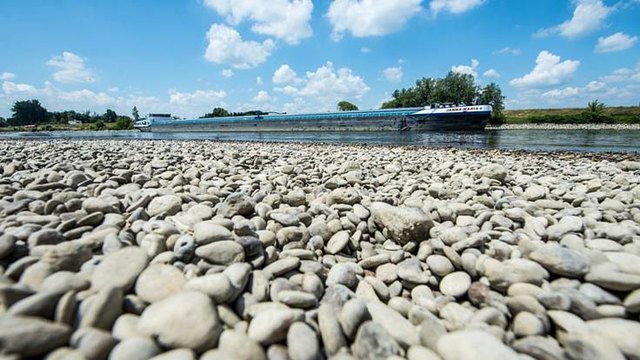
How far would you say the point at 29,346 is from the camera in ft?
3.21

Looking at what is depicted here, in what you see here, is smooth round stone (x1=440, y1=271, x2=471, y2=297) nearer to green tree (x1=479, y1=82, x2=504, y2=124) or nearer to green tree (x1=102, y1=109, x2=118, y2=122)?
green tree (x1=479, y1=82, x2=504, y2=124)

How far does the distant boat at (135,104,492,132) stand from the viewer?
33438 mm

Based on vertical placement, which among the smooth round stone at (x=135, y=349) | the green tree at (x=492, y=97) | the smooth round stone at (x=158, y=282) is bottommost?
the smooth round stone at (x=135, y=349)

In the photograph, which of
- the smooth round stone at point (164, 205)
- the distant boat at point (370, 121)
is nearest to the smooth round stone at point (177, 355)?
the smooth round stone at point (164, 205)

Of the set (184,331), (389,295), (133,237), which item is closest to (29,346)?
(184,331)

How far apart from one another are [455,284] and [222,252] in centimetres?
144

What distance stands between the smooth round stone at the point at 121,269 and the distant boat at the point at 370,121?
36.4m

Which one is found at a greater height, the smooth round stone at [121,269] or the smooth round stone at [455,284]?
the smooth round stone at [121,269]

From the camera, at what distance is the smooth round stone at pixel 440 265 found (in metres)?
1.92

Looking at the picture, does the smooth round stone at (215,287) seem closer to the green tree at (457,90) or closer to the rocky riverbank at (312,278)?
the rocky riverbank at (312,278)

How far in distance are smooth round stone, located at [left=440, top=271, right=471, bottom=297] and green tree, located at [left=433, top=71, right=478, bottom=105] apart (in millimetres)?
63580

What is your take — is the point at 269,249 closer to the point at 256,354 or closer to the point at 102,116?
the point at 256,354

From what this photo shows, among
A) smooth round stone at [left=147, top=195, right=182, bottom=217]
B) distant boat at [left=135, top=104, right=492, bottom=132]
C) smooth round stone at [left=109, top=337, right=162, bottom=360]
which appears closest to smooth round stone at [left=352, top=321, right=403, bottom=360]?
smooth round stone at [left=109, top=337, right=162, bottom=360]

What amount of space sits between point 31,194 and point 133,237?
147 centimetres
